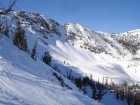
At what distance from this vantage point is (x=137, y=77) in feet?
639

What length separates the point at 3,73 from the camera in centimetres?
1335

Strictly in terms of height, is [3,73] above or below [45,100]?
above

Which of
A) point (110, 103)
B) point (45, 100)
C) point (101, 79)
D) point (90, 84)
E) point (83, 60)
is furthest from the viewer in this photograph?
point (83, 60)

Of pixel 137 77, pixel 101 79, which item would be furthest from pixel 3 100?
pixel 137 77

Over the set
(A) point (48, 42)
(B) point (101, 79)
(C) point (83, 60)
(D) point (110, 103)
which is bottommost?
(D) point (110, 103)

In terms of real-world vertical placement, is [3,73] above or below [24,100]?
above

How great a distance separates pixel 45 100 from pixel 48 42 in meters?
184

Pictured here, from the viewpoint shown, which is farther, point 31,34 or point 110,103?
point 31,34

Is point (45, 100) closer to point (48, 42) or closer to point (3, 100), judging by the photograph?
point (3, 100)

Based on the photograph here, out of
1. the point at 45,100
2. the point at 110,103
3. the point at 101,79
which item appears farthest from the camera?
the point at 101,79

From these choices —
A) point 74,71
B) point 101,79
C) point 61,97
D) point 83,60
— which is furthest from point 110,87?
point 61,97

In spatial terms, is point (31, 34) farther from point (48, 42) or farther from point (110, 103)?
point (110, 103)

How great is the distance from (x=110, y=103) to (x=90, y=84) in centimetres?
3240

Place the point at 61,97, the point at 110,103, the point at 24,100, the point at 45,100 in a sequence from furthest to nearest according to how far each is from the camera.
A: the point at 110,103 < the point at 61,97 < the point at 45,100 < the point at 24,100
